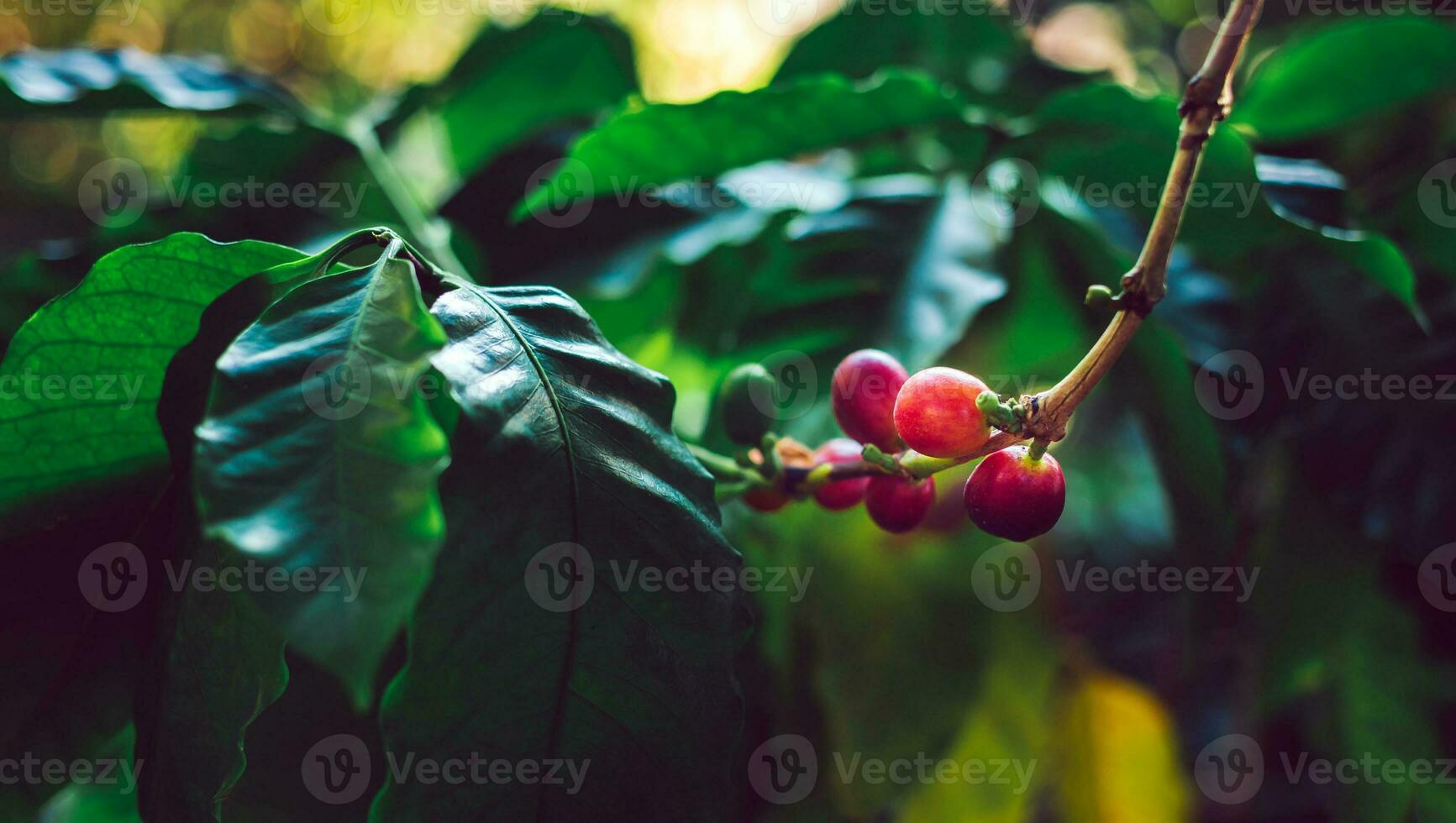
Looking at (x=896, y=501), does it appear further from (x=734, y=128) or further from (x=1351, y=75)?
(x=1351, y=75)

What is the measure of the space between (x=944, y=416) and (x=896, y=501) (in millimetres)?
71

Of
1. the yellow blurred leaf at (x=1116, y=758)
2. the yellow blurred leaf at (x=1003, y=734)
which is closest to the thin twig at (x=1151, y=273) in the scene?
the yellow blurred leaf at (x=1003, y=734)

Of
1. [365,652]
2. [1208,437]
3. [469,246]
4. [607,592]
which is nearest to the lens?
[365,652]

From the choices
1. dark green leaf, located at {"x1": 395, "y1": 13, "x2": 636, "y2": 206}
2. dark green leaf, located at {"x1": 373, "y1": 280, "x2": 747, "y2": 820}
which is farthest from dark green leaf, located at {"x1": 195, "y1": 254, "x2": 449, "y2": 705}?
dark green leaf, located at {"x1": 395, "y1": 13, "x2": 636, "y2": 206}

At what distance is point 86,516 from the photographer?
36 centimetres

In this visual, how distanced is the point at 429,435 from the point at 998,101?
0.72 metres

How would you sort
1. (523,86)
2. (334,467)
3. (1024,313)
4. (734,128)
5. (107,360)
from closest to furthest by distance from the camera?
(334,467), (107,360), (734,128), (1024,313), (523,86)

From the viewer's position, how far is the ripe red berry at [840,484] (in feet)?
1.30

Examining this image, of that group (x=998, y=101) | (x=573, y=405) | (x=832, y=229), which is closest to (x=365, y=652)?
(x=573, y=405)

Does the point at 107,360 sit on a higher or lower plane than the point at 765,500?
higher

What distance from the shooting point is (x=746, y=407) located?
393 mm

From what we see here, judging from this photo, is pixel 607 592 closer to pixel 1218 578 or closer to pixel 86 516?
pixel 86 516

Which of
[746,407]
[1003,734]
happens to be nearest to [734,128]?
[746,407]

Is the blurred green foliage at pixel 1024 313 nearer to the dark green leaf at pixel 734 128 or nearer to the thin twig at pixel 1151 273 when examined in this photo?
the dark green leaf at pixel 734 128
